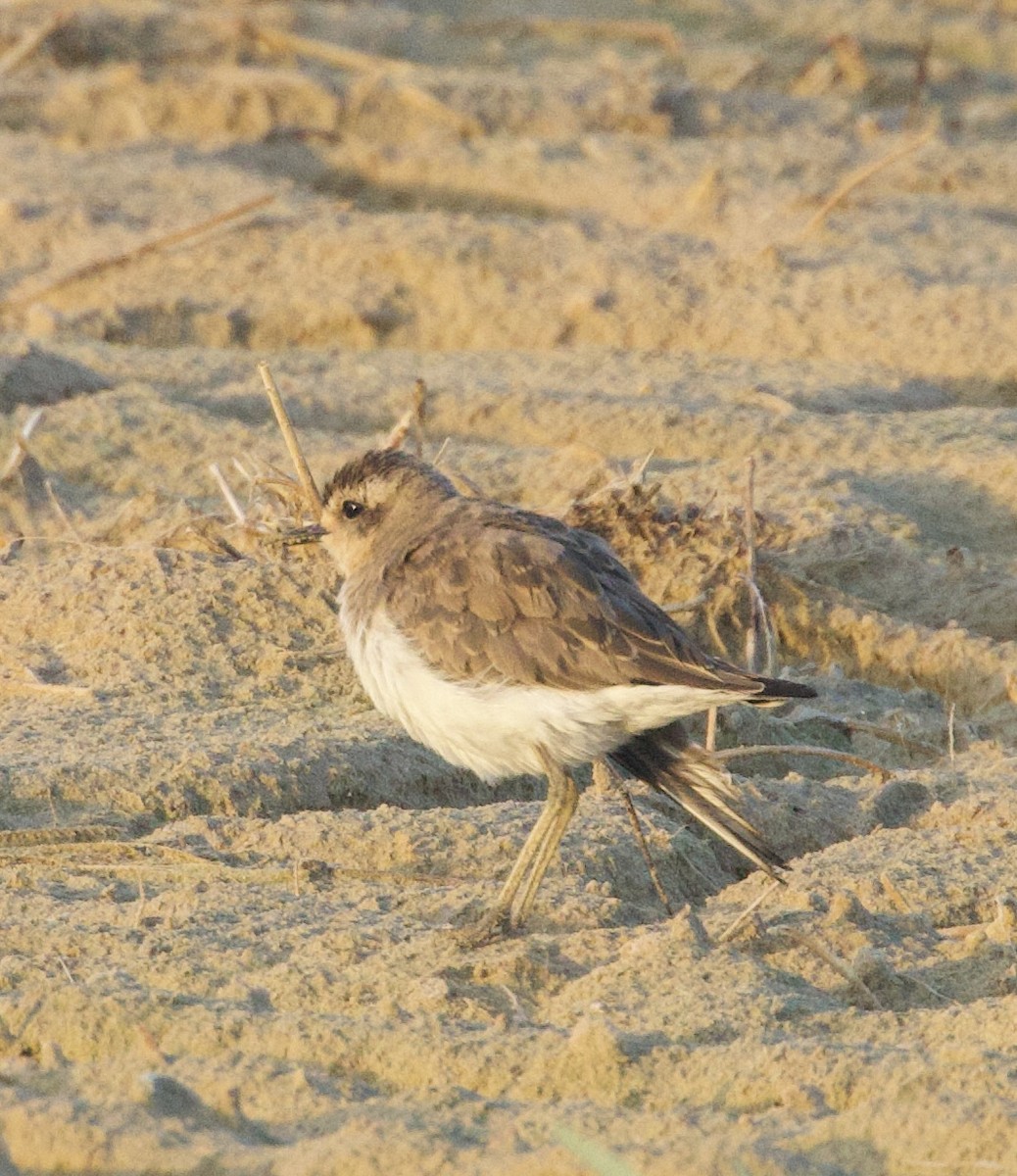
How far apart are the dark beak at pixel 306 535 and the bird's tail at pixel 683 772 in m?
1.13

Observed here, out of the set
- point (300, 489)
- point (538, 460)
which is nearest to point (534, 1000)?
point (300, 489)

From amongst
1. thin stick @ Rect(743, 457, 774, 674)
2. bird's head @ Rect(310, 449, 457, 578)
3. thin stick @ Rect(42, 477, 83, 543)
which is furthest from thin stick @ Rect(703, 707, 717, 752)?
thin stick @ Rect(42, 477, 83, 543)

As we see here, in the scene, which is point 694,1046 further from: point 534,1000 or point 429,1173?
point 429,1173

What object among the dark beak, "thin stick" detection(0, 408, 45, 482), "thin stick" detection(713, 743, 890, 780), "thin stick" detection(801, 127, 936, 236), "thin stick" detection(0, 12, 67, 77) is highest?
"thin stick" detection(0, 12, 67, 77)

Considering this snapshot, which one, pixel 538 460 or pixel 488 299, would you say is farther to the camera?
pixel 488 299

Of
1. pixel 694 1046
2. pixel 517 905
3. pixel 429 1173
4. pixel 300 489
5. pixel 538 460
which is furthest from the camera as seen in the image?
pixel 538 460

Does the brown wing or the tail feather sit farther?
the brown wing

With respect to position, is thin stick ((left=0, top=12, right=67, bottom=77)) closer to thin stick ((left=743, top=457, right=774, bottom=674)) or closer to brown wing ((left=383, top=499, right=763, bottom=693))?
thin stick ((left=743, top=457, right=774, bottom=674))

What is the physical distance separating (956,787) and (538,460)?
1920mm

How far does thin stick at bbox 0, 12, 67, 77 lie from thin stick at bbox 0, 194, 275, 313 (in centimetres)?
199

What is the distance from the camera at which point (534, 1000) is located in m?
3.72

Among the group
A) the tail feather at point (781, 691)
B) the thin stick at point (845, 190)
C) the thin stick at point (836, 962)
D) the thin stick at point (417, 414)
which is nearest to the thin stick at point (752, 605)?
the thin stick at point (417, 414)

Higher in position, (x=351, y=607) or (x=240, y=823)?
(x=351, y=607)

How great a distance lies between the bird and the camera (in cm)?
402
